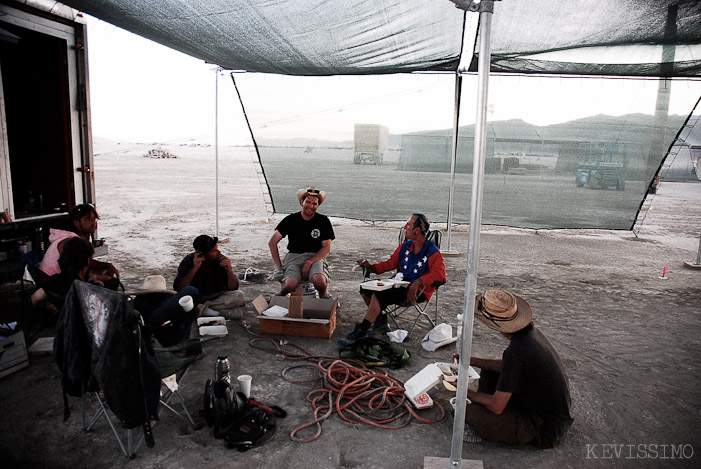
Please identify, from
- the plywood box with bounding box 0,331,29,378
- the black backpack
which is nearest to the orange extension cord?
the black backpack

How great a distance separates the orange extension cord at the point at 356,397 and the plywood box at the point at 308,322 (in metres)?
0.45

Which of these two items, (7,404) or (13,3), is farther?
(13,3)

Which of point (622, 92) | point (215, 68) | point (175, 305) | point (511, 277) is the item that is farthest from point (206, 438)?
point (622, 92)

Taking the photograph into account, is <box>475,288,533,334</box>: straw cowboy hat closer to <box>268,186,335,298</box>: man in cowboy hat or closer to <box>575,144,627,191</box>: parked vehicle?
<box>268,186,335,298</box>: man in cowboy hat

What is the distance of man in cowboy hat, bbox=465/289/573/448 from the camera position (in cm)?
255

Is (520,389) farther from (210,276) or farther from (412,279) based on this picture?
(210,276)

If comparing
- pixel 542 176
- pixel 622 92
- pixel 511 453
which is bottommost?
pixel 511 453

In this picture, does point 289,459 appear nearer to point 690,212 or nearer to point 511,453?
point 511,453

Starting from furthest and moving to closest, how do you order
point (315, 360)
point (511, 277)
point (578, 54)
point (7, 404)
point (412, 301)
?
point (511, 277) < point (578, 54) < point (412, 301) < point (315, 360) < point (7, 404)

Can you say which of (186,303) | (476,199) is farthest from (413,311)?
(476,199)

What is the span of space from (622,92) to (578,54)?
7.30 feet

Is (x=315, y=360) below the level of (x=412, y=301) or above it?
below

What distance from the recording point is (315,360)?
3.85 meters

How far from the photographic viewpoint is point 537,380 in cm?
259
